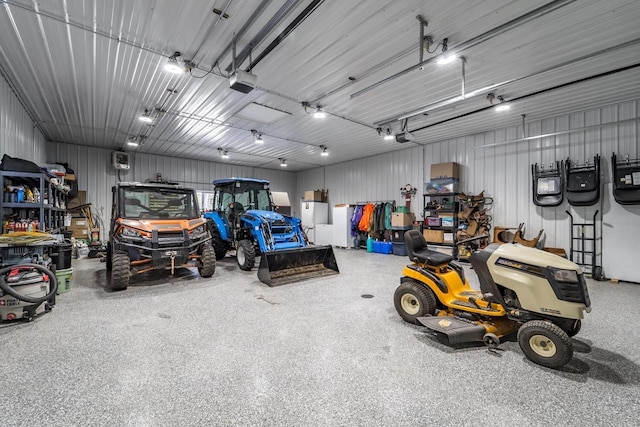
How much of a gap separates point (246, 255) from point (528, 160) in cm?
640

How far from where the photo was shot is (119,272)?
3.97m

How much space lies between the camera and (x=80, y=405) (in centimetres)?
166

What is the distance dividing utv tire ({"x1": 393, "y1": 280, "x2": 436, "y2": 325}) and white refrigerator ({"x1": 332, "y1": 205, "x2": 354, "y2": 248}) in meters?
6.50

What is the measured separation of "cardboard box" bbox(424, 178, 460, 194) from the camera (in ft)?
23.2

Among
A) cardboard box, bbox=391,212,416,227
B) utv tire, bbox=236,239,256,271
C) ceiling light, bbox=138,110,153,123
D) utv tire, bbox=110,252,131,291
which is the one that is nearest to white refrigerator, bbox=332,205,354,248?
cardboard box, bbox=391,212,416,227

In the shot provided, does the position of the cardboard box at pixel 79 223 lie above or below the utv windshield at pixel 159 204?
below

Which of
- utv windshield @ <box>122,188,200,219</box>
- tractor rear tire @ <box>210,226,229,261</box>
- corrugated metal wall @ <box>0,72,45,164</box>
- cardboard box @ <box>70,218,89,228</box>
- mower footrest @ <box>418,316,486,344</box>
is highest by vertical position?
corrugated metal wall @ <box>0,72,45,164</box>

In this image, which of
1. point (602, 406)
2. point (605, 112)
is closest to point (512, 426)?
point (602, 406)

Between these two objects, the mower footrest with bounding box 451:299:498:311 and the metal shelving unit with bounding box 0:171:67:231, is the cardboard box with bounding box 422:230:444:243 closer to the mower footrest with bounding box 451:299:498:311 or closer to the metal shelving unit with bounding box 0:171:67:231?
the mower footrest with bounding box 451:299:498:311

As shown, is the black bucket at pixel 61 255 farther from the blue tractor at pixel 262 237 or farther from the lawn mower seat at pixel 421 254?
the lawn mower seat at pixel 421 254

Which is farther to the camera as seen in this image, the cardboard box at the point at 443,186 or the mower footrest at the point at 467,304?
the cardboard box at the point at 443,186

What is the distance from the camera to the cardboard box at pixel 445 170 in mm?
7043

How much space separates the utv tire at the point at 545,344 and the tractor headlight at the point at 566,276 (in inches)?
13.8

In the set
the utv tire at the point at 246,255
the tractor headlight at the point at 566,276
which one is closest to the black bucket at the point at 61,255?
the utv tire at the point at 246,255
